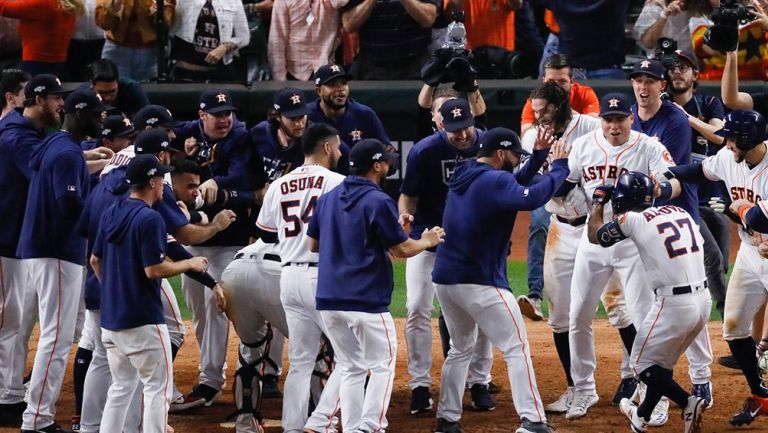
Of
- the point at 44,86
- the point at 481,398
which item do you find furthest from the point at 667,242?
the point at 44,86

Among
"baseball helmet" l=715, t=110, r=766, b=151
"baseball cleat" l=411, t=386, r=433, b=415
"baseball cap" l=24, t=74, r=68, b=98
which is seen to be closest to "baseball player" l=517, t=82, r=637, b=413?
"baseball cleat" l=411, t=386, r=433, b=415

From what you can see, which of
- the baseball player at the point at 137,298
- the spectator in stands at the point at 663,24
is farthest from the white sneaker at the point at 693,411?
the spectator in stands at the point at 663,24

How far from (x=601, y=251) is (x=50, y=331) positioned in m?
3.31

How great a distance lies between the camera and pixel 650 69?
8680 millimetres

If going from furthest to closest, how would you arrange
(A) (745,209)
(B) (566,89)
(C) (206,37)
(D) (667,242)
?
(C) (206,37)
(B) (566,89)
(A) (745,209)
(D) (667,242)

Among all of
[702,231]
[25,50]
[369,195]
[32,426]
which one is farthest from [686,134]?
[25,50]

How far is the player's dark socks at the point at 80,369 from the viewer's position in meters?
7.99

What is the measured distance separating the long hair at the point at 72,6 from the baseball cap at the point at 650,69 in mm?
5175

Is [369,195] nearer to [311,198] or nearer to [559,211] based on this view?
[311,198]

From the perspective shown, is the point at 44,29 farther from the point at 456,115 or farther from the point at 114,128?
the point at 456,115

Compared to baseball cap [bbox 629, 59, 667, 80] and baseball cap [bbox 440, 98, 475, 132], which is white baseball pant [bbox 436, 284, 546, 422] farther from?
baseball cap [bbox 629, 59, 667, 80]

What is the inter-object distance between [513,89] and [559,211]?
4.02m

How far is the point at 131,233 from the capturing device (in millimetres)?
7047

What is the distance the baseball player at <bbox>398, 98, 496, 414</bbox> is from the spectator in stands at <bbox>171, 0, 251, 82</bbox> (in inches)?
164
